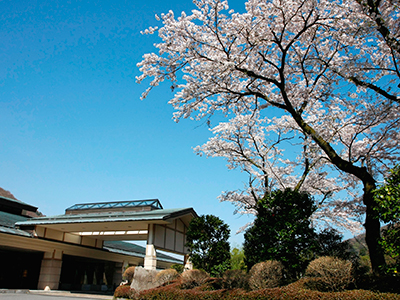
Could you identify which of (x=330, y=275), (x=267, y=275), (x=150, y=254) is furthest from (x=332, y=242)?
(x=150, y=254)

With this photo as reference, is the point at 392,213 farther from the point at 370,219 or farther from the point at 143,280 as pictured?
the point at 143,280

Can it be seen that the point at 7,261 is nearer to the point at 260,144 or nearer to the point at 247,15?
the point at 260,144

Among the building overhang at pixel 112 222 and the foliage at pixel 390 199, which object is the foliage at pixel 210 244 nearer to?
the building overhang at pixel 112 222

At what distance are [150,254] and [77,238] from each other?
7698mm

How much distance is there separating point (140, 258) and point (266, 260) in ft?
58.3

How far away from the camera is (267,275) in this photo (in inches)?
295

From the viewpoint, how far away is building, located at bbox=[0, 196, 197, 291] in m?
13.6

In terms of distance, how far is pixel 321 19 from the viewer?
7.42m

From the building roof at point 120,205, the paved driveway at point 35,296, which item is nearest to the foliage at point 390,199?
the paved driveway at point 35,296

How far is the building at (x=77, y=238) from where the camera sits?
13.6 metres

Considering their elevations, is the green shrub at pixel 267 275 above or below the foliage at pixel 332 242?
below

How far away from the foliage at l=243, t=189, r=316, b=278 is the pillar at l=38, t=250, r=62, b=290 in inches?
483

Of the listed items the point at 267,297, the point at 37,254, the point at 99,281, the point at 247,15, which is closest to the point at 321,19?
the point at 247,15

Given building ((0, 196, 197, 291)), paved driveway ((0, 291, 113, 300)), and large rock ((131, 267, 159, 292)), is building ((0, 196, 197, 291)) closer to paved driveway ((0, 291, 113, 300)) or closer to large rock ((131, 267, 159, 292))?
large rock ((131, 267, 159, 292))
